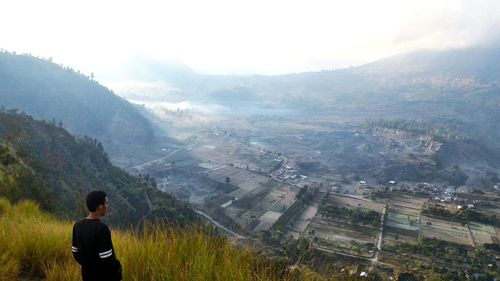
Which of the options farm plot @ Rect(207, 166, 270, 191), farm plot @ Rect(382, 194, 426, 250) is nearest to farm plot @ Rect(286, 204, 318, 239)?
farm plot @ Rect(382, 194, 426, 250)

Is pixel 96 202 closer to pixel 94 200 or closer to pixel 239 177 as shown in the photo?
pixel 94 200

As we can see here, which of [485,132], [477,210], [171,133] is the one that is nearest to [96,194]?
[477,210]

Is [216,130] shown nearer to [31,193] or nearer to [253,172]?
[253,172]

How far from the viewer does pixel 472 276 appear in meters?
38.2

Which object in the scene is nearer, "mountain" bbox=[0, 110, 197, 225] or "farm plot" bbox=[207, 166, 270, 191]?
"mountain" bbox=[0, 110, 197, 225]

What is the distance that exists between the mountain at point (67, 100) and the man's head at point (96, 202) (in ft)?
385

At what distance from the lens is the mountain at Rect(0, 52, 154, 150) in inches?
4503

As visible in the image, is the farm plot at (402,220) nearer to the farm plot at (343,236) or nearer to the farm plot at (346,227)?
the farm plot at (346,227)

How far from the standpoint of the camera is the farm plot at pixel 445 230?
49594 millimetres

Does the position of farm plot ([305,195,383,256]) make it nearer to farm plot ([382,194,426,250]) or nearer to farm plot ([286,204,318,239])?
farm plot ([286,204,318,239])

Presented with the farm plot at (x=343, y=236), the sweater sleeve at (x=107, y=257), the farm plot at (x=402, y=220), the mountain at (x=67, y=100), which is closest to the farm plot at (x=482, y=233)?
the farm plot at (x=402, y=220)

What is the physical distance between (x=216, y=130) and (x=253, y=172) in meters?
77.8

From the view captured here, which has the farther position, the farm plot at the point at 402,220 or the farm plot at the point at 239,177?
the farm plot at the point at 239,177

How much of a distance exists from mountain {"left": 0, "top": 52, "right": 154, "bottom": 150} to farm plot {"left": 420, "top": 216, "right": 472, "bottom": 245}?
9442 cm
